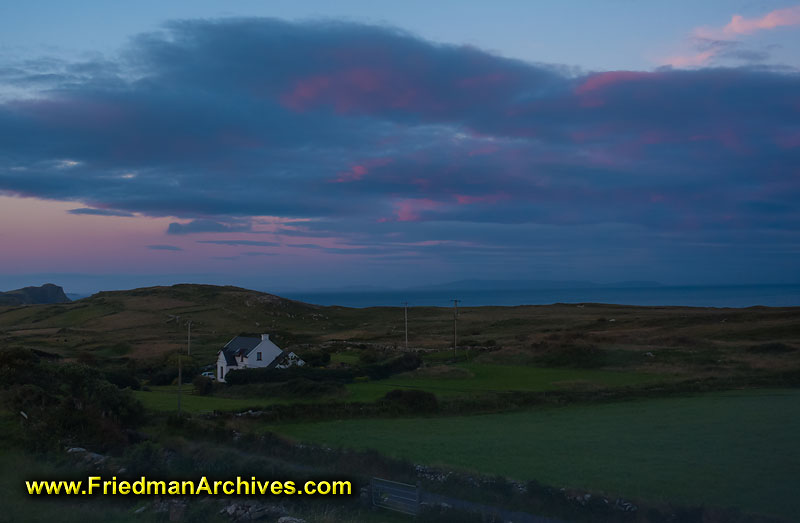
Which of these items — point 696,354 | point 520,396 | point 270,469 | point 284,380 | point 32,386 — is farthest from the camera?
point 696,354

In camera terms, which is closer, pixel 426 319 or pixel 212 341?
pixel 212 341

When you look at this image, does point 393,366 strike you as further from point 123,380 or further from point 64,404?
point 64,404

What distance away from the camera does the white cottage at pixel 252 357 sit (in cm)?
6394

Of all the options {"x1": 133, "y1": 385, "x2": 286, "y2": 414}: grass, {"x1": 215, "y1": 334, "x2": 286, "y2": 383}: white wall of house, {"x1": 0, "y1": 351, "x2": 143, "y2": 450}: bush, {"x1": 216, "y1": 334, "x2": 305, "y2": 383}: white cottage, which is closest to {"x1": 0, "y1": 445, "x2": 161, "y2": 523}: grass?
{"x1": 0, "y1": 351, "x2": 143, "y2": 450}: bush

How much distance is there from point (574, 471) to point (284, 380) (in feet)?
115

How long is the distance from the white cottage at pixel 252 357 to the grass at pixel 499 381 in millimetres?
13600

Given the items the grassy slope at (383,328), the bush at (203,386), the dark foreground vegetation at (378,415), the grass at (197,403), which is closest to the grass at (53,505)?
the dark foreground vegetation at (378,415)

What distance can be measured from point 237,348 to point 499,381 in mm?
29664

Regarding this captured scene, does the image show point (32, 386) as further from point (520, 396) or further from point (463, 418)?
point (520, 396)

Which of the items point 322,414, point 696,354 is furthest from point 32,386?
point 696,354

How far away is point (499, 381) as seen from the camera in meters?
56.0

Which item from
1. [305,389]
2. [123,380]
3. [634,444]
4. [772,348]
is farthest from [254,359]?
[772,348]

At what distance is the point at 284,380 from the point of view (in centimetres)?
5434

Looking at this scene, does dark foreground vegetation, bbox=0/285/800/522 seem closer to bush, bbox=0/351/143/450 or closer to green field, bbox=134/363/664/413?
bush, bbox=0/351/143/450
